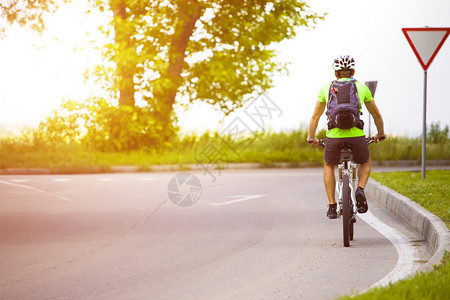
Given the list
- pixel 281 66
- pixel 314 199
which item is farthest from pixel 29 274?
pixel 281 66

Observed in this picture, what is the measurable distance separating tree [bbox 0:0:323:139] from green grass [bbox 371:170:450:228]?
955cm

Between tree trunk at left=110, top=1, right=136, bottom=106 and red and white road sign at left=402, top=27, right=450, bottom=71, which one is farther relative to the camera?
tree trunk at left=110, top=1, right=136, bottom=106

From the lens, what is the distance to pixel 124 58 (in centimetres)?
2209

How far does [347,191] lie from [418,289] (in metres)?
2.72

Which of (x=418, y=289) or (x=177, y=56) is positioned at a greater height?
(x=177, y=56)

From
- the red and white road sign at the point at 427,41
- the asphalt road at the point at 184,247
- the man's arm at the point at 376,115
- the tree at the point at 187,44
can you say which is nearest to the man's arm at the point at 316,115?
the man's arm at the point at 376,115

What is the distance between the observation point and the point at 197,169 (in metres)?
20.1

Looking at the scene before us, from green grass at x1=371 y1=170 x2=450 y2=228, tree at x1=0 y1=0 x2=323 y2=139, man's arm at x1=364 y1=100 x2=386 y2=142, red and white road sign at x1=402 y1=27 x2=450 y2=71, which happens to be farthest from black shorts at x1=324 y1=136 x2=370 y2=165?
tree at x1=0 y1=0 x2=323 y2=139

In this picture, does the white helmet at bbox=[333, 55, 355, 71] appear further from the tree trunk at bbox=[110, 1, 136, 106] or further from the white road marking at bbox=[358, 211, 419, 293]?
the tree trunk at bbox=[110, 1, 136, 106]

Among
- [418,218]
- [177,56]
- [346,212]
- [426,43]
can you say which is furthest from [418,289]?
[177,56]

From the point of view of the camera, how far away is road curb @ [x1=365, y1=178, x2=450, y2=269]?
22.9ft

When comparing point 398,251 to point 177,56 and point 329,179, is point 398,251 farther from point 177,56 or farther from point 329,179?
point 177,56

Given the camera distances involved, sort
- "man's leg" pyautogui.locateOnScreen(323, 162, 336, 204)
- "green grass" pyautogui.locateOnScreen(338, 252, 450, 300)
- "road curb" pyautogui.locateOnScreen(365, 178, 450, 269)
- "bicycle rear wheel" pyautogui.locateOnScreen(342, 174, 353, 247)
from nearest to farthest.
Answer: "green grass" pyautogui.locateOnScreen(338, 252, 450, 300)
"road curb" pyautogui.locateOnScreen(365, 178, 450, 269)
"bicycle rear wheel" pyautogui.locateOnScreen(342, 174, 353, 247)
"man's leg" pyautogui.locateOnScreen(323, 162, 336, 204)

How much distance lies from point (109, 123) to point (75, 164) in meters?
3.61
